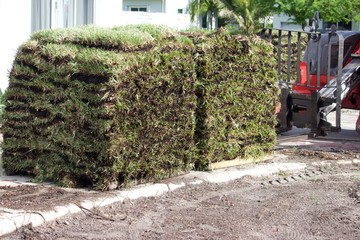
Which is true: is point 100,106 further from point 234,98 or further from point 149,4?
point 149,4

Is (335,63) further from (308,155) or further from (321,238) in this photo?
(321,238)

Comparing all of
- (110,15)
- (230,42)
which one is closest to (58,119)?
(230,42)

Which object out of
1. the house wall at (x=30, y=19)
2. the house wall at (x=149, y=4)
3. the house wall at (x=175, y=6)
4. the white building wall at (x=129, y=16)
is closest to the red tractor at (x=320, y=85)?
the white building wall at (x=129, y=16)

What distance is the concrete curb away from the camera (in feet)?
23.3

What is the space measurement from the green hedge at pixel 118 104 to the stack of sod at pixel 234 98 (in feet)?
0.06

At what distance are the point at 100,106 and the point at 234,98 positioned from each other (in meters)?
2.59

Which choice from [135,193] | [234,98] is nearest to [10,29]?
[234,98]

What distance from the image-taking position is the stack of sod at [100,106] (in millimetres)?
8406

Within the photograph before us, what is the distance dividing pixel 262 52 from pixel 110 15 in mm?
7113

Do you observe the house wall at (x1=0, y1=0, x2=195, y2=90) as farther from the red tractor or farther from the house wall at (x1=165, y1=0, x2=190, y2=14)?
the house wall at (x1=165, y1=0, x2=190, y2=14)

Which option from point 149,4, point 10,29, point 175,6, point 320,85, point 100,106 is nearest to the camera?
point 100,106

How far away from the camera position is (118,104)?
8.36 metres

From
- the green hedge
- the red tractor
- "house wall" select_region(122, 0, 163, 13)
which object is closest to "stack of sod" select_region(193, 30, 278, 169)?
the green hedge

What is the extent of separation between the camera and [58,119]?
28.6ft
